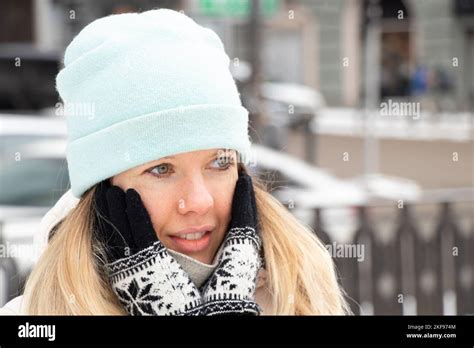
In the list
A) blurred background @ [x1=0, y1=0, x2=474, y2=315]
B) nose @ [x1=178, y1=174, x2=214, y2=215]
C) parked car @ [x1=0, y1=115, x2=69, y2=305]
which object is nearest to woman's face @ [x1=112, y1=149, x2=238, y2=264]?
nose @ [x1=178, y1=174, x2=214, y2=215]

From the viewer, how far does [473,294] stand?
605 centimetres

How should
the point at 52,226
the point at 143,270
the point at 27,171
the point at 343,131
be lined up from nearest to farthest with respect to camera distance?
the point at 143,270
the point at 52,226
the point at 27,171
the point at 343,131

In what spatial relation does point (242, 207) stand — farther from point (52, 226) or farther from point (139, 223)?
point (52, 226)

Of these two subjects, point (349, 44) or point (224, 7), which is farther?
point (349, 44)

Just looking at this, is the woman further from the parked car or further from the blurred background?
the parked car

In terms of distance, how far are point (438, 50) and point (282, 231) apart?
2471 centimetres

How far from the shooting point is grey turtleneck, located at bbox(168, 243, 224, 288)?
4.82ft

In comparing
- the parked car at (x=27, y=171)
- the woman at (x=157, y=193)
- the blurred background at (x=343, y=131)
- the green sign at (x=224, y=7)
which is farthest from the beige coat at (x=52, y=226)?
the green sign at (x=224, y=7)

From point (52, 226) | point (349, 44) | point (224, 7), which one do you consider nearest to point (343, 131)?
point (349, 44)

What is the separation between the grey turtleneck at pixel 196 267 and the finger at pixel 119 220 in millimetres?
73

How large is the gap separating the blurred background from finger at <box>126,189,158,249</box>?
1.76 feet

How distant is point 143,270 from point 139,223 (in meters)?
0.07

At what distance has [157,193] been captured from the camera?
1439mm
